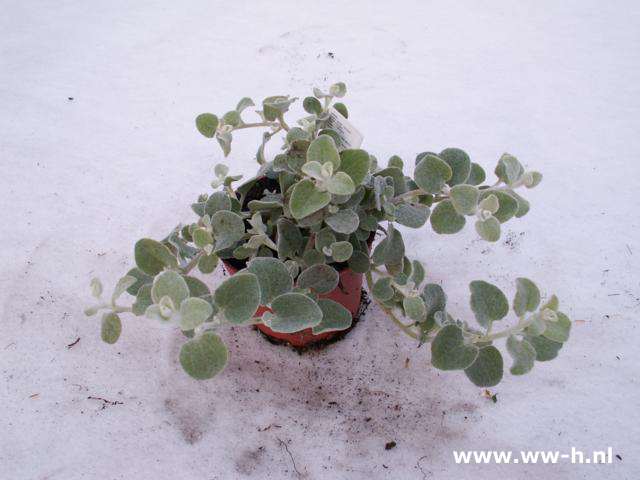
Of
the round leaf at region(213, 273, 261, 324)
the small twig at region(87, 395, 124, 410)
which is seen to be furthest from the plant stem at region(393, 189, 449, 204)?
the small twig at region(87, 395, 124, 410)

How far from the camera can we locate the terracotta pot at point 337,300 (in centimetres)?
108

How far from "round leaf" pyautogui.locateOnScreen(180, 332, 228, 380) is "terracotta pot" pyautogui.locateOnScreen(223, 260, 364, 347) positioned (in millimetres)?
304

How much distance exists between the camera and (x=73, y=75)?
6.13ft

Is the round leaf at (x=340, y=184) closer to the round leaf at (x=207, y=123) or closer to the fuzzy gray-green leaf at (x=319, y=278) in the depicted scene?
the fuzzy gray-green leaf at (x=319, y=278)

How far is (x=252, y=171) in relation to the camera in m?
1.57

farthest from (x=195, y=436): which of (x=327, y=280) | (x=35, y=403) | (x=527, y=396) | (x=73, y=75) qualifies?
(x=73, y=75)

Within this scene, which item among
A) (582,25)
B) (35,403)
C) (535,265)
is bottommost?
(35,403)

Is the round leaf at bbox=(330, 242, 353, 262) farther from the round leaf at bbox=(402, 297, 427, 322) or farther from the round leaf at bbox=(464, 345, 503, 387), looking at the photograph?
the round leaf at bbox=(464, 345, 503, 387)

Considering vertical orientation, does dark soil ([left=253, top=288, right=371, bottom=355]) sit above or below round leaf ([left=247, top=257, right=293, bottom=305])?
below

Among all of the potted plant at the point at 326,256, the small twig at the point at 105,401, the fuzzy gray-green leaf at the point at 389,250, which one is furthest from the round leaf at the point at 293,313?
the small twig at the point at 105,401

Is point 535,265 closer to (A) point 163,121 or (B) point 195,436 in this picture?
(B) point 195,436

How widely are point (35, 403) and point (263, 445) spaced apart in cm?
52

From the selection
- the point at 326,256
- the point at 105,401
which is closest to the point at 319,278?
the point at 326,256

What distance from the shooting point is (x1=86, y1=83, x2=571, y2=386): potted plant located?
2.60 ft
